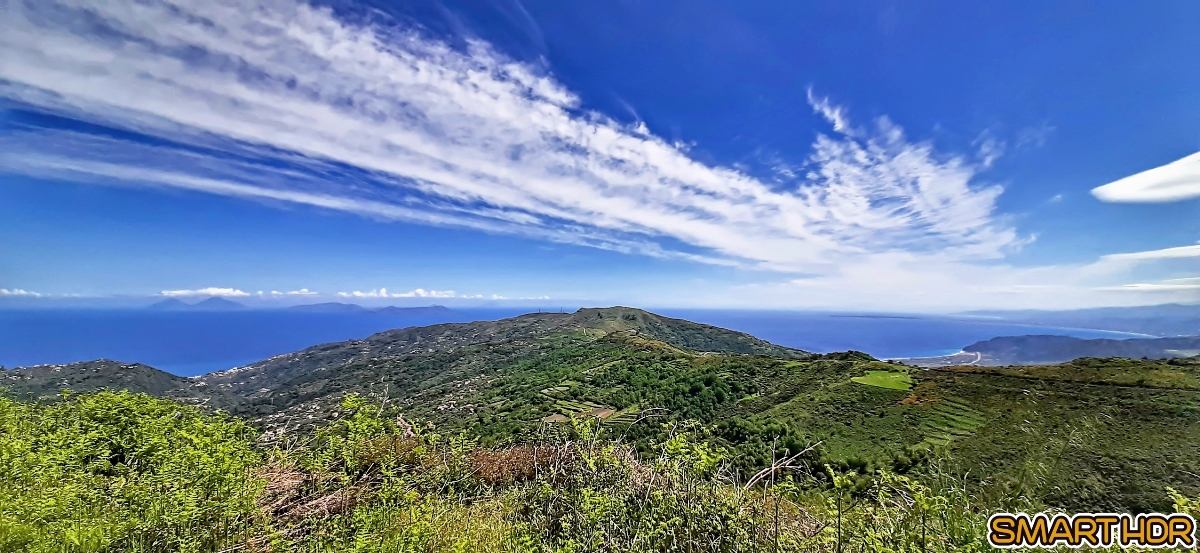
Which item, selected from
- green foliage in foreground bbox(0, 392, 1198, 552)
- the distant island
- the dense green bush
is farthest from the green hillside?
the distant island

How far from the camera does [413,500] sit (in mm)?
4410

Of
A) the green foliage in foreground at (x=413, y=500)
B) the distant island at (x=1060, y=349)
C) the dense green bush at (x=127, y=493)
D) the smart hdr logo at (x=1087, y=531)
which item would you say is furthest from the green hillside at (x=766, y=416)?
the distant island at (x=1060, y=349)

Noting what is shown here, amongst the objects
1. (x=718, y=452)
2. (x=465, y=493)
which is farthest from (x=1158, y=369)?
(x=465, y=493)

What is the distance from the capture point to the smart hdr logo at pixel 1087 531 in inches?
125

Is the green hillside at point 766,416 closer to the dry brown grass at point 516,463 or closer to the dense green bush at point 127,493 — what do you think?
the dry brown grass at point 516,463

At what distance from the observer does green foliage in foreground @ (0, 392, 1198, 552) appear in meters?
3.30

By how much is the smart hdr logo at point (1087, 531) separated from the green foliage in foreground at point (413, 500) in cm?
17

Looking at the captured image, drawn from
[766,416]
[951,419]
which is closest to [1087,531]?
[951,419]

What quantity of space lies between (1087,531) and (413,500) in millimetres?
6174

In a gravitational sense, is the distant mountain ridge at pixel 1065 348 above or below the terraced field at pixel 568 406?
above

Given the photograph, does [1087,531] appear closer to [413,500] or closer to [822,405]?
A: [413,500]

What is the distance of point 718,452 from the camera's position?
14.1 ft

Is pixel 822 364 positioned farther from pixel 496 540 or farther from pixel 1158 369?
pixel 496 540

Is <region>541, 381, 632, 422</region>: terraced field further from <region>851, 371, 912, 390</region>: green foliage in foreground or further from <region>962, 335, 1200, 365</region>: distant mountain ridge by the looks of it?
<region>962, 335, 1200, 365</region>: distant mountain ridge
